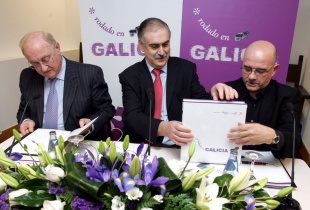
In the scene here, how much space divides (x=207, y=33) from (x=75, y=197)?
7.76 feet

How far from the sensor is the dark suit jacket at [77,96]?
1852mm

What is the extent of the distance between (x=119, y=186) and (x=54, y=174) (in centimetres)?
19

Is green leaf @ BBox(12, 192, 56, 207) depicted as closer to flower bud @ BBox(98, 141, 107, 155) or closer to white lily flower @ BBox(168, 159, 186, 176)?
flower bud @ BBox(98, 141, 107, 155)

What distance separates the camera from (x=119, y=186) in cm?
65

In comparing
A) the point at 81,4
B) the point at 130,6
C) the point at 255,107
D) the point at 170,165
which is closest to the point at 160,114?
the point at 255,107

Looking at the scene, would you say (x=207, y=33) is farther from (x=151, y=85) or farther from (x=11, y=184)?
(x=11, y=184)

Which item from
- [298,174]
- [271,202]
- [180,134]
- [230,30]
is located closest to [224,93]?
[180,134]

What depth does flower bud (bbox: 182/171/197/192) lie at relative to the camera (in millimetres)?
721

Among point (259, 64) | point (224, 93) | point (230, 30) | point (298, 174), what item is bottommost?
point (298, 174)

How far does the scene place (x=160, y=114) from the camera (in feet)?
6.13

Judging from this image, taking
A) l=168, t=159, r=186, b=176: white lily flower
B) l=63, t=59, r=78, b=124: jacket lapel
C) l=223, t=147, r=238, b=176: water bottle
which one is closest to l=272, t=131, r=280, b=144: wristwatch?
l=223, t=147, r=238, b=176: water bottle

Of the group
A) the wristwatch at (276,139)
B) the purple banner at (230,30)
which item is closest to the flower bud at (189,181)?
the wristwatch at (276,139)

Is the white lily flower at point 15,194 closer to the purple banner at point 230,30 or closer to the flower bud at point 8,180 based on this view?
the flower bud at point 8,180

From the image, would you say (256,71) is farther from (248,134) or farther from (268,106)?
(248,134)
